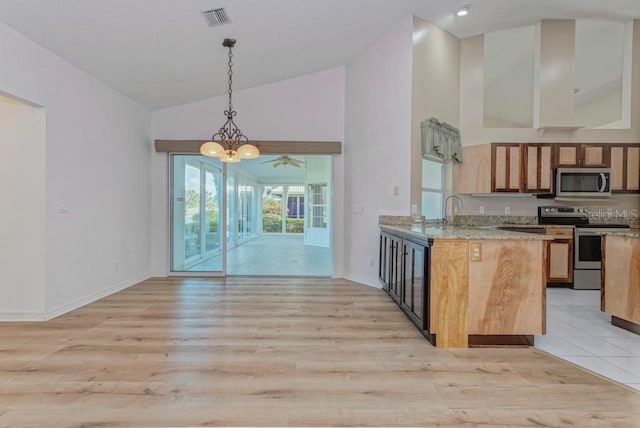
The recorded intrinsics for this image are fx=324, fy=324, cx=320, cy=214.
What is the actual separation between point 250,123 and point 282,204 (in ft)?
29.3

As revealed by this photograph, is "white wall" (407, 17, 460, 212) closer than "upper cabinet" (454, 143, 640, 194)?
Yes

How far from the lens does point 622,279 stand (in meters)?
3.14

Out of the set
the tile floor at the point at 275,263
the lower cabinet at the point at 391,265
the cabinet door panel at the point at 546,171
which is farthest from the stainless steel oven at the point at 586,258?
the tile floor at the point at 275,263

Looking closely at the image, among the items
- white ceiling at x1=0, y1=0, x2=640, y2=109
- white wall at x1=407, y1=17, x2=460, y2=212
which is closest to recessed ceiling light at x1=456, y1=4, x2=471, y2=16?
white ceiling at x1=0, y1=0, x2=640, y2=109

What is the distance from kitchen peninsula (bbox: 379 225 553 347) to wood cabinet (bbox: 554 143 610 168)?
9.90ft

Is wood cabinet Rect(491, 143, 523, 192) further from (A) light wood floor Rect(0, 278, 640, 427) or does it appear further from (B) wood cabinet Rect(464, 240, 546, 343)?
(A) light wood floor Rect(0, 278, 640, 427)

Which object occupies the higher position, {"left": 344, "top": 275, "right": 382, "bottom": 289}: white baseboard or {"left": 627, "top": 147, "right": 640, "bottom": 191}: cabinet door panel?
{"left": 627, "top": 147, "right": 640, "bottom": 191}: cabinet door panel

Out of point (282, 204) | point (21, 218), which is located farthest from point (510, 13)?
point (282, 204)

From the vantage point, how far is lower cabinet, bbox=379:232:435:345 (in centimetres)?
282

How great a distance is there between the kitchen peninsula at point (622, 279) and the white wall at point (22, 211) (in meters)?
5.77

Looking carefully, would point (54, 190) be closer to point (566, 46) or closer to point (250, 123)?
point (250, 123)

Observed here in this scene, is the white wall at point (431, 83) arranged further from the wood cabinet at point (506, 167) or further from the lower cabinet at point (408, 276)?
the lower cabinet at point (408, 276)

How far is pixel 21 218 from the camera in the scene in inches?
130

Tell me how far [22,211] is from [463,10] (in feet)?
18.7
